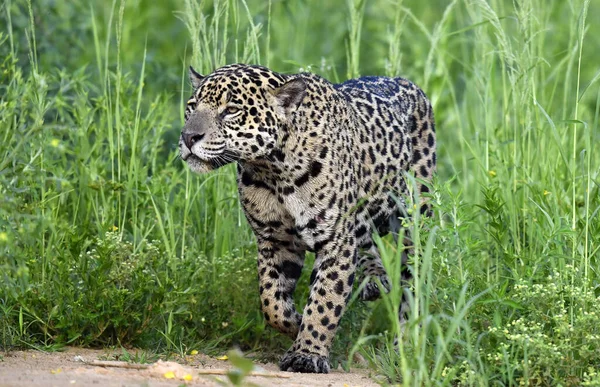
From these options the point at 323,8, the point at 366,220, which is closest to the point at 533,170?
the point at 366,220

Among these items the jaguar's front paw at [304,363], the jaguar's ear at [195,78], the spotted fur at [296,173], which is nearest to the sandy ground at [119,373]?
the jaguar's front paw at [304,363]

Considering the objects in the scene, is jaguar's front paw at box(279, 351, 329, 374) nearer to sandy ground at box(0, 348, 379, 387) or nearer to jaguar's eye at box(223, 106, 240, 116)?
sandy ground at box(0, 348, 379, 387)

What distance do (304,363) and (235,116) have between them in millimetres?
1369

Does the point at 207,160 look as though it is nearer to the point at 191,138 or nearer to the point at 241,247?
the point at 191,138

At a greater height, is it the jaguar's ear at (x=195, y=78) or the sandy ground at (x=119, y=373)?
the jaguar's ear at (x=195, y=78)

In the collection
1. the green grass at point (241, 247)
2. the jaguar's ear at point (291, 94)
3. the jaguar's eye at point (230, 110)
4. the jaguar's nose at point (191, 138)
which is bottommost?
the green grass at point (241, 247)

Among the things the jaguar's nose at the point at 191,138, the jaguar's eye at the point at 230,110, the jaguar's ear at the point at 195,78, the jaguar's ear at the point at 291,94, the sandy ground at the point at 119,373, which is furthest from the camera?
the jaguar's ear at the point at 195,78

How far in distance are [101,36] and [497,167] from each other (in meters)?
5.66

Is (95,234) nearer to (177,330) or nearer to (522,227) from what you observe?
(177,330)

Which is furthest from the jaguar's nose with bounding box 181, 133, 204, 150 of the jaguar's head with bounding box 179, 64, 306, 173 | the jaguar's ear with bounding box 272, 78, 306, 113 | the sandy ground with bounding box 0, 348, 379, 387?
the sandy ground with bounding box 0, 348, 379, 387

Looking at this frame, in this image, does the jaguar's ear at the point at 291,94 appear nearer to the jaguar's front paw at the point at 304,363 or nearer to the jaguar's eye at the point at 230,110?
the jaguar's eye at the point at 230,110

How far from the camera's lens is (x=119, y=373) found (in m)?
4.93

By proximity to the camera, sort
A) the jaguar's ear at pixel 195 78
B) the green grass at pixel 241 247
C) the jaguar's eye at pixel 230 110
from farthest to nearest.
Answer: the jaguar's ear at pixel 195 78 → the jaguar's eye at pixel 230 110 → the green grass at pixel 241 247

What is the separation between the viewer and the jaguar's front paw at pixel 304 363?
5.85m
